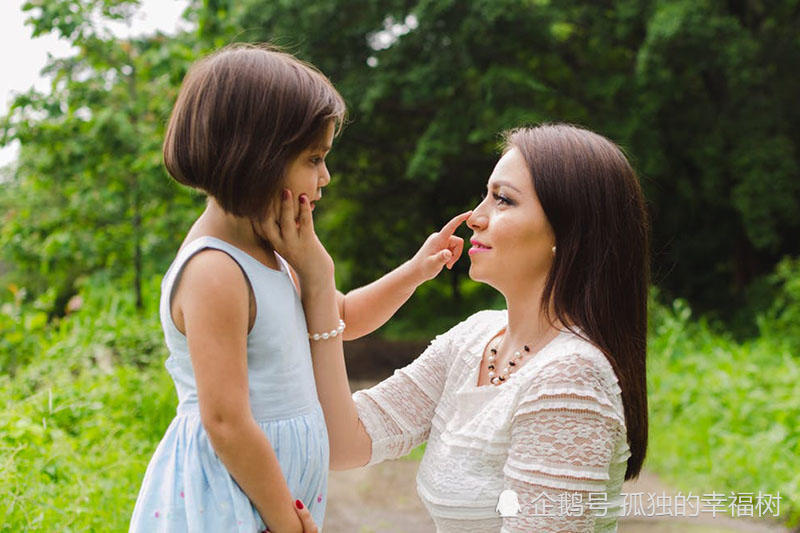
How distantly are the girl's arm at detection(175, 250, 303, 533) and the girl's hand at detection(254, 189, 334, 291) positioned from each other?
0.13 meters

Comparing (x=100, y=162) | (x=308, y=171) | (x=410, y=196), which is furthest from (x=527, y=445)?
(x=410, y=196)

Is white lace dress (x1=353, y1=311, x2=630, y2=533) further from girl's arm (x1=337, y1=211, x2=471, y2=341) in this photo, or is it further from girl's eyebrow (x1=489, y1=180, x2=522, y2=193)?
girl's eyebrow (x1=489, y1=180, x2=522, y2=193)

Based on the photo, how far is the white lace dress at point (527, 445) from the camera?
147 cm

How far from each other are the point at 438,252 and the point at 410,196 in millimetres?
8100

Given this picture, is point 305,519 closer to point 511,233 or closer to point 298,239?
point 298,239

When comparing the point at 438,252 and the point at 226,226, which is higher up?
the point at 226,226

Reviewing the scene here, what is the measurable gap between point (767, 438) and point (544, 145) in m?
3.82

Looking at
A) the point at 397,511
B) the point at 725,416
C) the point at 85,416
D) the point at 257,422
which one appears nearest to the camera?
the point at 257,422

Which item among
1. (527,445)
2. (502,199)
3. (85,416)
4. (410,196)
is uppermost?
(502,199)

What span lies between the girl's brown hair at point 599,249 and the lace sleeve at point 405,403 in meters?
0.38

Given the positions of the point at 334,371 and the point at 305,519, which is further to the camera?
the point at 334,371

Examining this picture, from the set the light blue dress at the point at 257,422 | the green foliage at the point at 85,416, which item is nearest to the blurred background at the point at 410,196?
the green foliage at the point at 85,416

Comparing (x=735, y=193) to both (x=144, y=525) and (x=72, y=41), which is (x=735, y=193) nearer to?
(x=72, y=41)

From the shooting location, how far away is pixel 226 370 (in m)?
1.33
